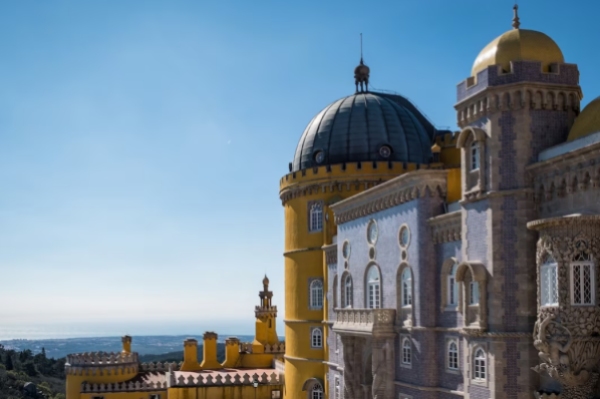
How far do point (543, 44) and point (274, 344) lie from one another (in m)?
40.7

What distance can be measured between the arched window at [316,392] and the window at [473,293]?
18936 mm

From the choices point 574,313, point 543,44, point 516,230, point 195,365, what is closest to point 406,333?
point 516,230

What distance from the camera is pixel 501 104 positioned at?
26.0 metres

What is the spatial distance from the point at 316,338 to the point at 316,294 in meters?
2.49

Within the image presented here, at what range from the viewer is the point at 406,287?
33.4 metres

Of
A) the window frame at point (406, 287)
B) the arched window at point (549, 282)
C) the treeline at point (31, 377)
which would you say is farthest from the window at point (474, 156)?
the treeline at point (31, 377)

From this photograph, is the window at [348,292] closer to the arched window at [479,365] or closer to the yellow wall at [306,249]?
the yellow wall at [306,249]

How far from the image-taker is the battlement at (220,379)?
5259cm

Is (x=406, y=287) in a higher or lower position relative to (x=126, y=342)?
higher

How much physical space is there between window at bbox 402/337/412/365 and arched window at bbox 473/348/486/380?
17.9ft

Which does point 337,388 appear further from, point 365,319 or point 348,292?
point 365,319

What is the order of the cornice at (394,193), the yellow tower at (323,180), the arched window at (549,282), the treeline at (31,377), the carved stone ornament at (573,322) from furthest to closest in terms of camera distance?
the treeline at (31,377) < the yellow tower at (323,180) < the cornice at (394,193) < the arched window at (549,282) < the carved stone ornament at (573,322)

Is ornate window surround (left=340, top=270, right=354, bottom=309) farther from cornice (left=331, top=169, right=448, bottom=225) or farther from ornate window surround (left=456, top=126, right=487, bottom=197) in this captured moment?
ornate window surround (left=456, top=126, right=487, bottom=197)

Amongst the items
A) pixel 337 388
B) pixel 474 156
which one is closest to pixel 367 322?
pixel 337 388
